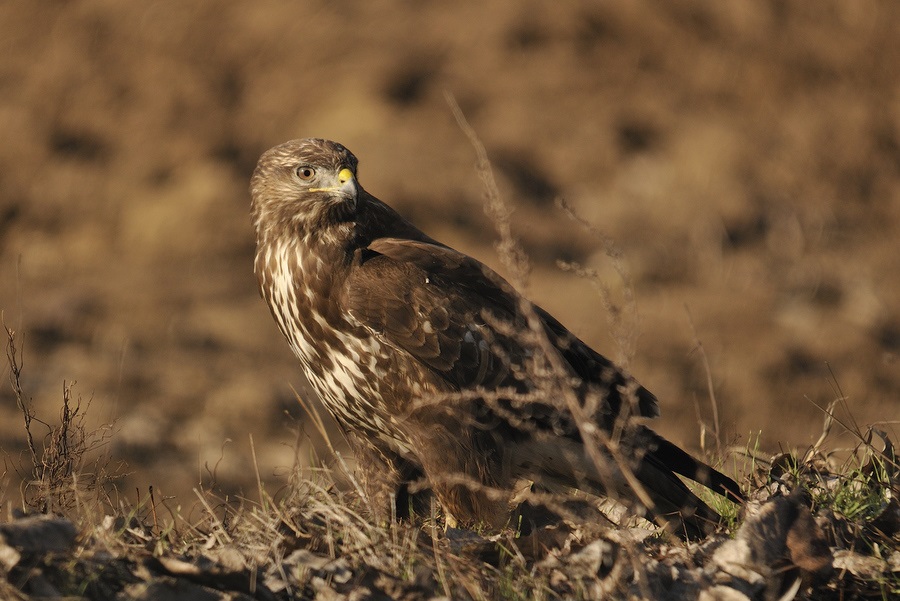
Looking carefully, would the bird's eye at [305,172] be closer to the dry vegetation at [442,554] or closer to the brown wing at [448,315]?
the brown wing at [448,315]

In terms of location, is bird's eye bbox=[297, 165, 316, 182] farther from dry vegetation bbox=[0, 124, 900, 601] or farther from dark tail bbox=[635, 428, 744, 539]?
dark tail bbox=[635, 428, 744, 539]

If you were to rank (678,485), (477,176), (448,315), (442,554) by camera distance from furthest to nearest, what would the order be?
(477,176) < (448,315) < (678,485) < (442,554)

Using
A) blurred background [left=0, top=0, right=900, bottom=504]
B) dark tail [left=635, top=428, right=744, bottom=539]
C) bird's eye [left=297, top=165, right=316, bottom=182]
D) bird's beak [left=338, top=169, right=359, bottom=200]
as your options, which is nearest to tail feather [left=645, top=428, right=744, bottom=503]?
dark tail [left=635, top=428, right=744, bottom=539]

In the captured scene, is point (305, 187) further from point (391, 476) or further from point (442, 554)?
point (442, 554)

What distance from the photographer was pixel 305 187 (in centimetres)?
503

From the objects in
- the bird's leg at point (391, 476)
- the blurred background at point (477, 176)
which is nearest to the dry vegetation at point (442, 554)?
the bird's leg at point (391, 476)

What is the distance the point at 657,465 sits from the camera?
185 inches

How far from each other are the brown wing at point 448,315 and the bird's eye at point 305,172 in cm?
38

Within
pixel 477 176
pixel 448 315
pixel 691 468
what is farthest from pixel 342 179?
pixel 477 176

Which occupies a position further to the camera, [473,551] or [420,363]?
[420,363]

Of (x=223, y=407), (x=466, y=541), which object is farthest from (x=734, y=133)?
(x=466, y=541)

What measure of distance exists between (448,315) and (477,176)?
25.9ft

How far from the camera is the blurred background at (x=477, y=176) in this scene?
13.0 m

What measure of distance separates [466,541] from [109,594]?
106 centimetres
